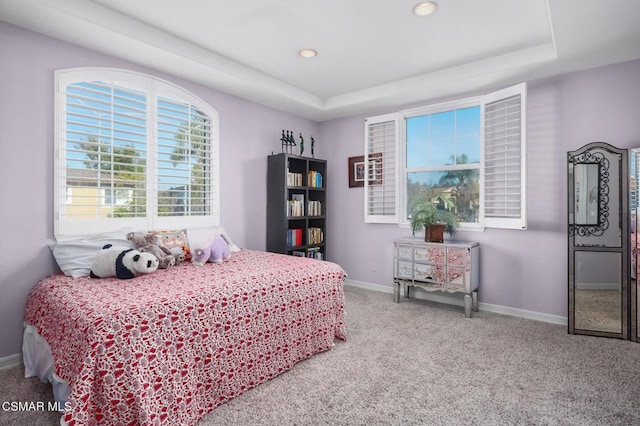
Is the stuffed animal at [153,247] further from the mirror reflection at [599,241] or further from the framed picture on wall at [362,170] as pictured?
the mirror reflection at [599,241]

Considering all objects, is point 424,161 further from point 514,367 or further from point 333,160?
point 514,367

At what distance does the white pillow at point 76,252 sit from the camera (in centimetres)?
256

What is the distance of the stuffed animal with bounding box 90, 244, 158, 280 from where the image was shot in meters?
2.46

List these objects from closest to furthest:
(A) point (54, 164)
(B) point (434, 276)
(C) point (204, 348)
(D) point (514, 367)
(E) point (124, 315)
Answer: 1. (E) point (124, 315)
2. (C) point (204, 348)
3. (D) point (514, 367)
4. (A) point (54, 164)
5. (B) point (434, 276)

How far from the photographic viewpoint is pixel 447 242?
13.1 feet

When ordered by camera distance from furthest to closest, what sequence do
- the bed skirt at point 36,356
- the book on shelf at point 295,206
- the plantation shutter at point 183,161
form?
1. the book on shelf at point 295,206
2. the plantation shutter at point 183,161
3. the bed skirt at point 36,356

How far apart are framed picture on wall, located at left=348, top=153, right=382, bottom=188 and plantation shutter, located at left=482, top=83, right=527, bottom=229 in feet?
4.43

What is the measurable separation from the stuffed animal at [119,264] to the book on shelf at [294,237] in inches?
78.8

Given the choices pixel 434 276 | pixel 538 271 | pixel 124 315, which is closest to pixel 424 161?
pixel 434 276

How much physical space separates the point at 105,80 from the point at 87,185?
3.04ft

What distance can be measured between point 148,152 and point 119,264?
4.22 feet

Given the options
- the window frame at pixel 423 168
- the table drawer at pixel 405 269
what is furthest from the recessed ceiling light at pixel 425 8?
the table drawer at pixel 405 269

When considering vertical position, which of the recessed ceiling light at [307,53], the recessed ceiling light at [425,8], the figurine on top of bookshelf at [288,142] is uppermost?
the recessed ceiling light at [307,53]

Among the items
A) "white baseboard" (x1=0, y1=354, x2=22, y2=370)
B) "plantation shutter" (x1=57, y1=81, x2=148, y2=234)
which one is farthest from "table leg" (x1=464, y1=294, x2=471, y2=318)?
"white baseboard" (x1=0, y1=354, x2=22, y2=370)
